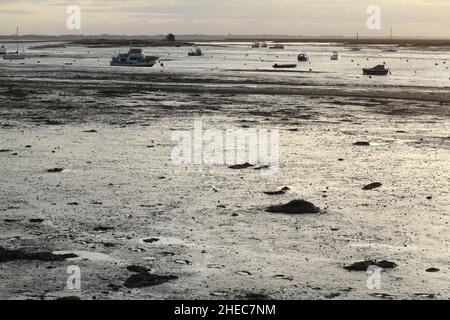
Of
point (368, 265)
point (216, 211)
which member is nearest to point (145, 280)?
point (368, 265)

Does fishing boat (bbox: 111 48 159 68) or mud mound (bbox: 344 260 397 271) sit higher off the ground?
fishing boat (bbox: 111 48 159 68)

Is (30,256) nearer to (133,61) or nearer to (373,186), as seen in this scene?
(373,186)

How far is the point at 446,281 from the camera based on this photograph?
10.7 metres

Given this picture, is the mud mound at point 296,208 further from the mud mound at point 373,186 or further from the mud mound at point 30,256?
the mud mound at point 30,256

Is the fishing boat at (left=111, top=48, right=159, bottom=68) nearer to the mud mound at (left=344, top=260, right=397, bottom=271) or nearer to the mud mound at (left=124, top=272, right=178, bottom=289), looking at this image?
the mud mound at (left=344, top=260, right=397, bottom=271)

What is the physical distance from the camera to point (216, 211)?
15.0 metres

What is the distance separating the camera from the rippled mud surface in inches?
419

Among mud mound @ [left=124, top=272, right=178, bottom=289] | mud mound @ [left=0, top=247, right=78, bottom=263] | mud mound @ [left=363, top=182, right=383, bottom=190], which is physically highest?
mud mound @ [left=363, top=182, right=383, bottom=190]

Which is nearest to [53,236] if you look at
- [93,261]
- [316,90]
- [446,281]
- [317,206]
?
[93,261]

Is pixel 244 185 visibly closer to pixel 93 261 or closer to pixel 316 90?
pixel 93 261

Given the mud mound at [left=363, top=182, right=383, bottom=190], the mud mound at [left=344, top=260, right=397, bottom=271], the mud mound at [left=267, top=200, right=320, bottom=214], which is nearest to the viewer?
the mud mound at [left=344, top=260, right=397, bottom=271]

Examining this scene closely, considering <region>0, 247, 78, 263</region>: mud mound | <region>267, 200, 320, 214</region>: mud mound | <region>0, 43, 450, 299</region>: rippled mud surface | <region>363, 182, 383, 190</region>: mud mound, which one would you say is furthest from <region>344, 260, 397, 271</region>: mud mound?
<region>363, 182, 383, 190</region>: mud mound
